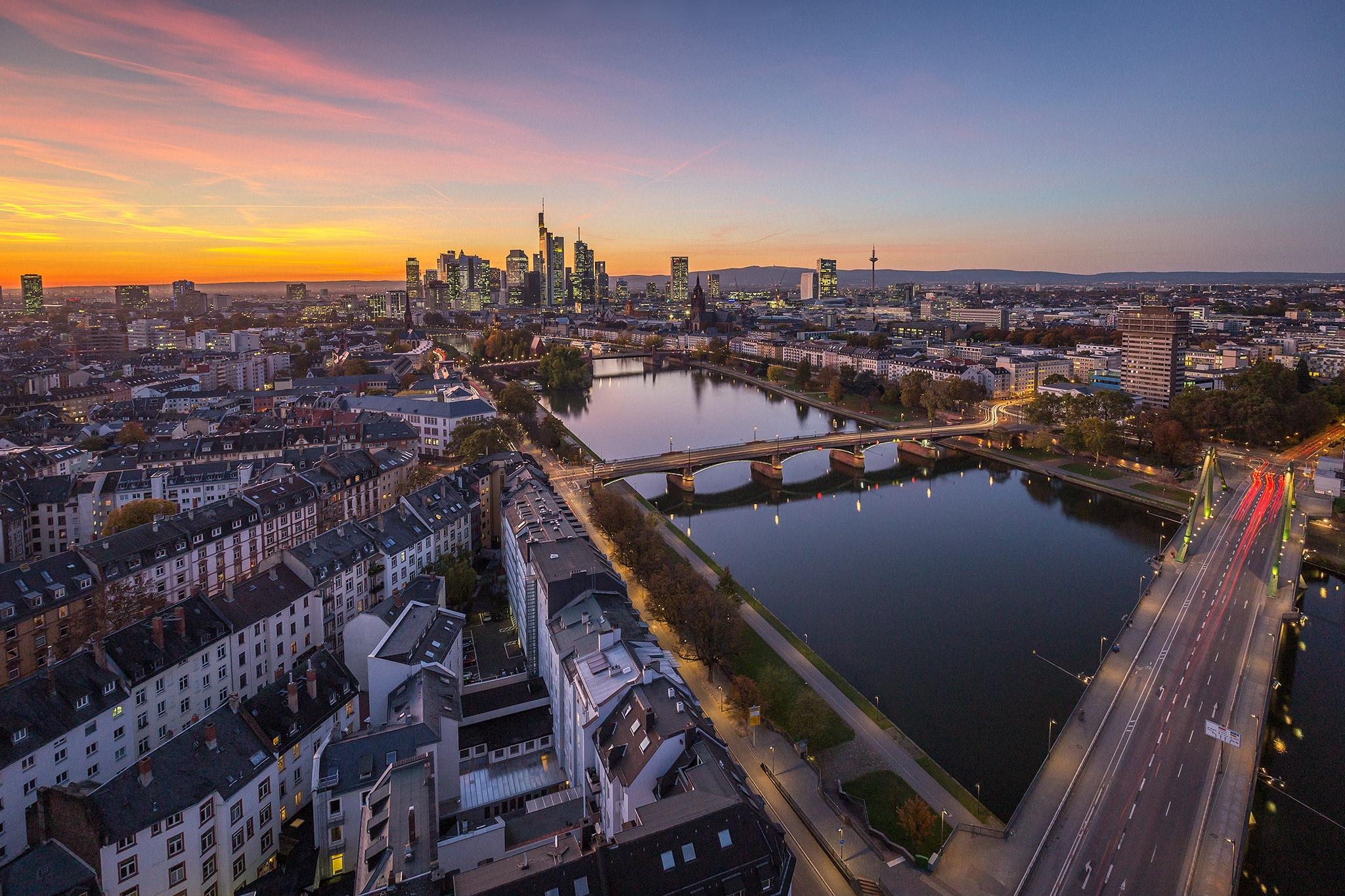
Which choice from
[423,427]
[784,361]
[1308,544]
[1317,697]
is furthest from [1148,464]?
[784,361]

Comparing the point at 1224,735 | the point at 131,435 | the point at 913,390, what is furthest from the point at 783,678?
the point at 913,390

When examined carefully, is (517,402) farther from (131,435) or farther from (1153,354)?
(1153,354)

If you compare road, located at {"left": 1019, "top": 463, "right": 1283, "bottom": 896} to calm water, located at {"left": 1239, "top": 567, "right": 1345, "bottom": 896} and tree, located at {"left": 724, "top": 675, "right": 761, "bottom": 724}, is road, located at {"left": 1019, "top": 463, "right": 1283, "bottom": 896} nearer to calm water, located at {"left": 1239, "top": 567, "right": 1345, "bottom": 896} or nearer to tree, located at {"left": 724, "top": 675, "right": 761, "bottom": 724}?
calm water, located at {"left": 1239, "top": 567, "right": 1345, "bottom": 896}

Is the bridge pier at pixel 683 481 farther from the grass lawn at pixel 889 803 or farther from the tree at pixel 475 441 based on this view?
the grass lawn at pixel 889 803

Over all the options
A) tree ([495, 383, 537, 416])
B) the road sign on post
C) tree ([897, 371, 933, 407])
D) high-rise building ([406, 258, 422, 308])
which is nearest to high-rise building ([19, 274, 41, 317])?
high-rise building ([406, 258, 422, 308])

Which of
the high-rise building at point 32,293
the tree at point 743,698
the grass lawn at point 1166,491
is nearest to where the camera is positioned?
the tree at point 743,698

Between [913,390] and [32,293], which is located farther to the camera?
[32,293]

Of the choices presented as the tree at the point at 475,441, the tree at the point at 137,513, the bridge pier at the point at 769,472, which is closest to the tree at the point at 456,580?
the tree at the point at 137,513
